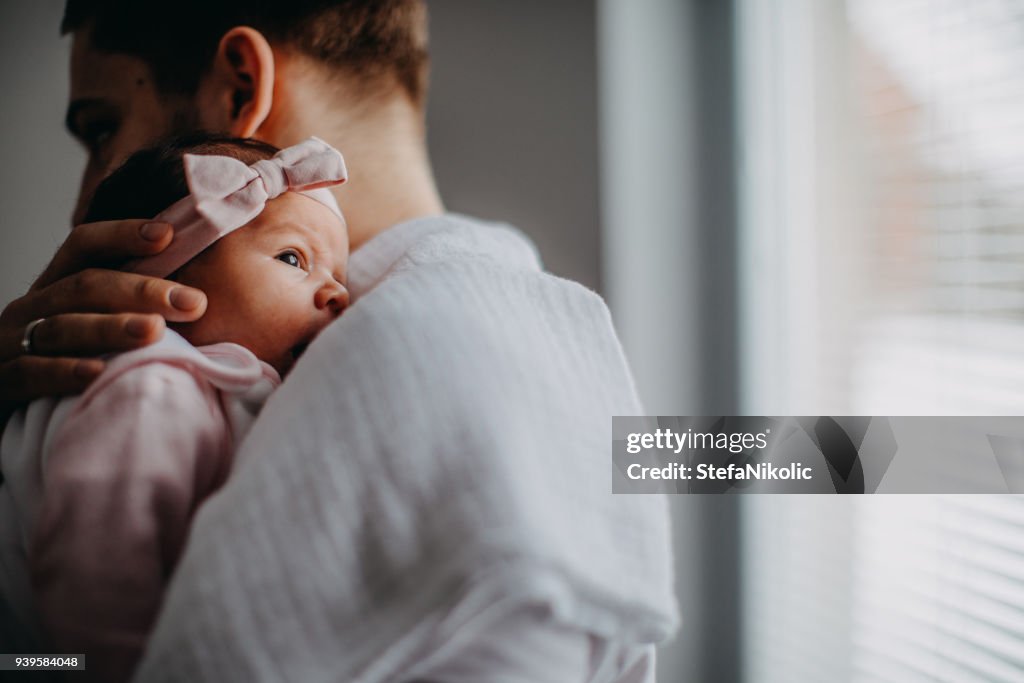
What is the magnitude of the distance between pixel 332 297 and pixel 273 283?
0.04 meters

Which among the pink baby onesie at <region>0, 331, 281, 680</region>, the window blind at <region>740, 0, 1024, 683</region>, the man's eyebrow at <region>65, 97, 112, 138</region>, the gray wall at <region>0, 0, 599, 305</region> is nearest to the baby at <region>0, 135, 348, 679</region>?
the pink baby onesie at <region>0, 331, 281, 680</region>

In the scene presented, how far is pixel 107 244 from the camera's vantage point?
1.32ft

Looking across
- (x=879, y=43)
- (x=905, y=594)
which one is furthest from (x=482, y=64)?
(x=905, y=594)

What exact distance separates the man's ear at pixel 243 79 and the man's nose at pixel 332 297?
174mm

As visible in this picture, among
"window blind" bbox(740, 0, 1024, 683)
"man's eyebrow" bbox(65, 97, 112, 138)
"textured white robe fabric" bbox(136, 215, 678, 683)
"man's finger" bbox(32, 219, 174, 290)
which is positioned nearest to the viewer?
"textured white robe fabric" bbox(136, 215, 678, 683)

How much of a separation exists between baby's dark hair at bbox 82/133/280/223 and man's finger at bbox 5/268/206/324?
0.05 meters

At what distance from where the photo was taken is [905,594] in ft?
2.45

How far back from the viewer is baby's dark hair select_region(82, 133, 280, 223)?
0.41 m

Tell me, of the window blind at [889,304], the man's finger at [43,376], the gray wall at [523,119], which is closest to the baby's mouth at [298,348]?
the man's finger at [43,376]

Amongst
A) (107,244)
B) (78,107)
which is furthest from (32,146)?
(107,244)

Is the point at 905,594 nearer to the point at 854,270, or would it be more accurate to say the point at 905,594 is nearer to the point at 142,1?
the point at 854,270

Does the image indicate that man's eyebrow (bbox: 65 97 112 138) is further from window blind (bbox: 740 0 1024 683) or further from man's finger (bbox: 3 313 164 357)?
window blind (bbox: 740 0 1024 683)

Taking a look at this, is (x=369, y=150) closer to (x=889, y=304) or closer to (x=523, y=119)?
(x=523, y=119)

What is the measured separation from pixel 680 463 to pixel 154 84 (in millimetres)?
550
